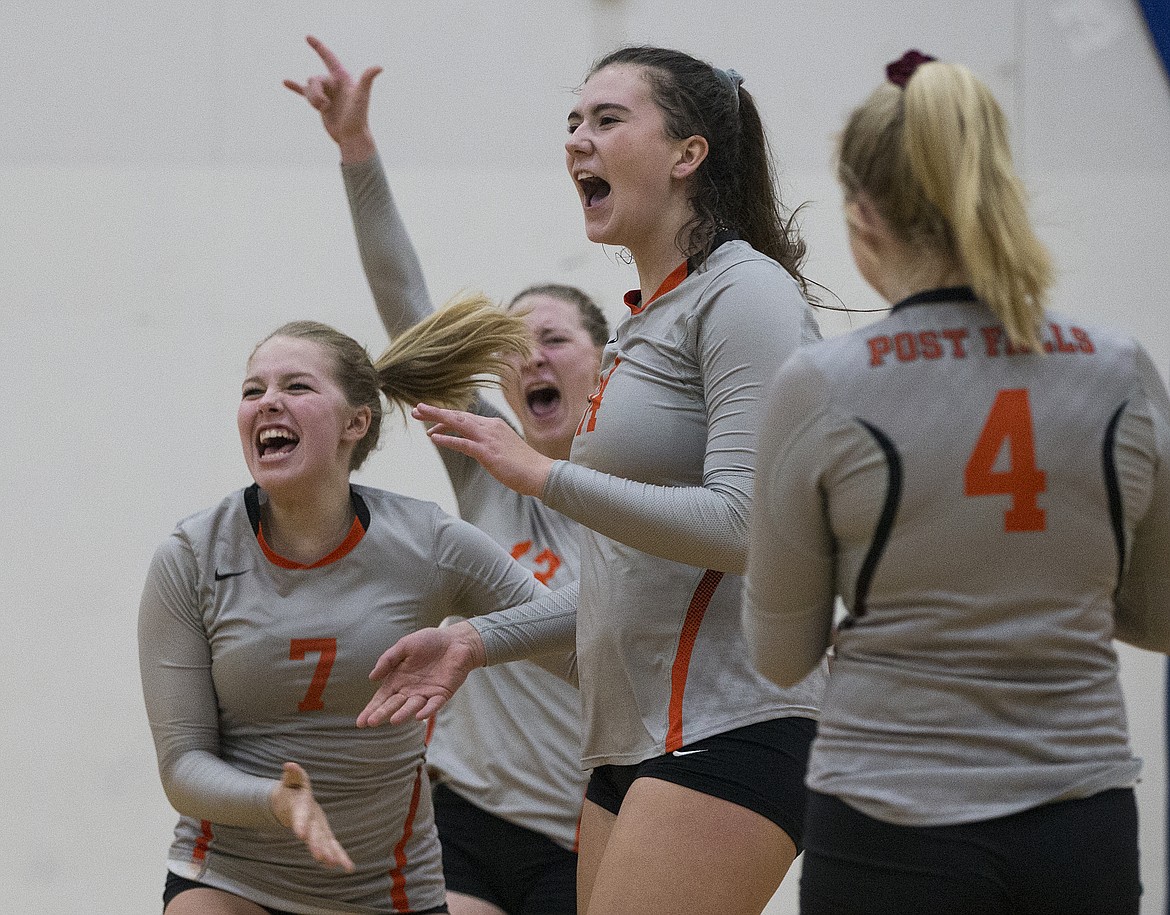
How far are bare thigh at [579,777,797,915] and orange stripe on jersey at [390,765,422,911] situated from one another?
63 centimetres

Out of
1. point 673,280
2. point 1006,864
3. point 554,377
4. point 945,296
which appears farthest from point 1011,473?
point 554,377

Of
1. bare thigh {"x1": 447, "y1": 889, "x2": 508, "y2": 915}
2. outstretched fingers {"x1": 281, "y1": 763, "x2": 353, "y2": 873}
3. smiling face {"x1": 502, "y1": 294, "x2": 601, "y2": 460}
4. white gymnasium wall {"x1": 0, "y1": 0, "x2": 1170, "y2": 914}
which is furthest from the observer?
white gymnasium wall {"x1": 0, "y1": 0, "x2": 1170, "y2": 914}

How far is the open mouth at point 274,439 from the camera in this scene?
7.49ft

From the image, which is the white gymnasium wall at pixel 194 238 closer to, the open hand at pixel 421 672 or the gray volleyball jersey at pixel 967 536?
the open hand at pixel 421 672

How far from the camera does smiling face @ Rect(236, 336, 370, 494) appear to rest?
227 centimetres

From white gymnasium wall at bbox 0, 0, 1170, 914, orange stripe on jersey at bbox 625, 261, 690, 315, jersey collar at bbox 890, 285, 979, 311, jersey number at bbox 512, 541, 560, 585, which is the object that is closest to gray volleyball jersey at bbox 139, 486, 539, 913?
jersey number at bbox 512, 541, 560, 585

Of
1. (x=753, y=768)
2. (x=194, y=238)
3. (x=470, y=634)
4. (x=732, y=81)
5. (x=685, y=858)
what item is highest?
(x=194, y=238)

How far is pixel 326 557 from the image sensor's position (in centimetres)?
228

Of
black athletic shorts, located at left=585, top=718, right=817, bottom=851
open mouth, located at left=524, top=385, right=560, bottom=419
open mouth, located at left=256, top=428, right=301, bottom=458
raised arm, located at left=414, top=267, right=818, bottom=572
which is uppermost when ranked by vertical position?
open mouth, located at left=524, top=385, right=560, bottom=419

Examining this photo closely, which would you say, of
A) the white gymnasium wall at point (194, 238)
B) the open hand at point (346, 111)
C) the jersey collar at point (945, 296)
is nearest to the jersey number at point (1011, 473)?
the jersey collar at point (945, 296)

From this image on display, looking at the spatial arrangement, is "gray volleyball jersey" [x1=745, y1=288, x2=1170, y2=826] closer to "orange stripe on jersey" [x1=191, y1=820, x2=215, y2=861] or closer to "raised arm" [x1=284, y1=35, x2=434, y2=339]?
"orange stripe on jersey" [x1=191, y1=820, x2=215, y2=861]

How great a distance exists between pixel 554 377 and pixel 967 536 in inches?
70.6

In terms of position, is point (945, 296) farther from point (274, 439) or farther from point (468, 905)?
point (468, 905)

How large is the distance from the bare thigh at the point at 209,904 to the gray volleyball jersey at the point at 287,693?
0.06ft
